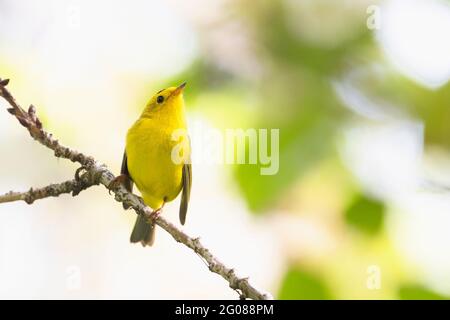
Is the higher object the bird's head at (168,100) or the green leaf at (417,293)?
the bird's head at (168,100)

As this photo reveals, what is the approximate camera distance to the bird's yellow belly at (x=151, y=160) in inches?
187

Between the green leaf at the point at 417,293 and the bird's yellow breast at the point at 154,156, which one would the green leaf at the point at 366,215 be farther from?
the bird's yellow breast at the point at 154,156

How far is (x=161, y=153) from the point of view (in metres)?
4.78

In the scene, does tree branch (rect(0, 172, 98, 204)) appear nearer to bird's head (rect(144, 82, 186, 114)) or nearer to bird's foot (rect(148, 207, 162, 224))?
bird's foot (rect(148, 207, 162, 224))

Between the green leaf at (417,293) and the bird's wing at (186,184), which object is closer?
the green leaf at (417,293)

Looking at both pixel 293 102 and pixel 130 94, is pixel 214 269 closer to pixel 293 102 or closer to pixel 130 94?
pixel 293 102

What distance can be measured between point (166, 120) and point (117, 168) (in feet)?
3.83

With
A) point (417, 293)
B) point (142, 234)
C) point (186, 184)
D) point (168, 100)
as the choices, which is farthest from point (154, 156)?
point (417, 293)

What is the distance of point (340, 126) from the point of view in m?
4.90

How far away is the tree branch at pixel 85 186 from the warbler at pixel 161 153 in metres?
0.66

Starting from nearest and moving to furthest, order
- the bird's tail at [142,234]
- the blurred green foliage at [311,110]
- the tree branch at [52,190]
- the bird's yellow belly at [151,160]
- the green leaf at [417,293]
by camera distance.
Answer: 1. the tree branch at [52,190]
2. the green leaf at [417,293]
3. the blurred green foliage at [311,110]
4. the bird's yellow belly at [151,160]
5. the bird's tail at [142,234]

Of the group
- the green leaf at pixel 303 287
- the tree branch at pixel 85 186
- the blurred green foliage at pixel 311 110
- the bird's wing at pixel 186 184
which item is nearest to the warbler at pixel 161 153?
the bird's wing at pixel 186 184

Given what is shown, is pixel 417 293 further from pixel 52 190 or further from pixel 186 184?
pixel 52 190

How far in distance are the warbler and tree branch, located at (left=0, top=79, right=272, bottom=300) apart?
0.66 m
